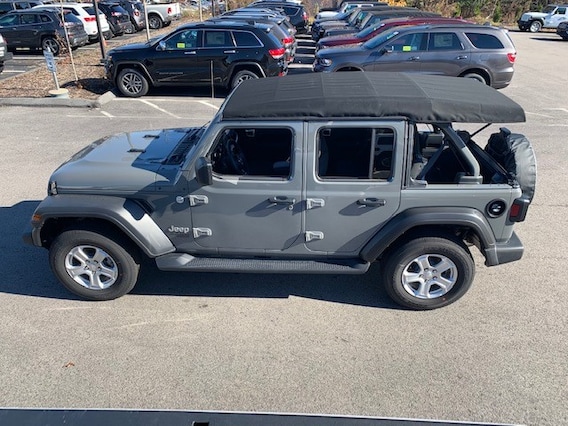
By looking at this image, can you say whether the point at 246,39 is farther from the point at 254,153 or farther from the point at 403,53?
the point at 254,153

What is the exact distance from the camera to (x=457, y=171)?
14.1ft

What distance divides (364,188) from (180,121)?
6876 millimetres

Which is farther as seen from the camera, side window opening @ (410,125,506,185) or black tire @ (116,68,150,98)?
black tire @ (116,68,150,98)

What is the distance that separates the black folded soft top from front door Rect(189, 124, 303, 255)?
16cm

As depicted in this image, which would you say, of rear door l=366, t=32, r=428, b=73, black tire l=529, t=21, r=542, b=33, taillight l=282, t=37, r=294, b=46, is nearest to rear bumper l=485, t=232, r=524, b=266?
rear door l=366, t=32, r=428, b=73

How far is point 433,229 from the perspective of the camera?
12.9 ft

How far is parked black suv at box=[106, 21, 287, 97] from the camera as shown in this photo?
1114 centimetres

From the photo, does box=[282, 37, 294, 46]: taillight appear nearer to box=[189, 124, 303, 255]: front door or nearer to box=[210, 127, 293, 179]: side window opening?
box=[210, 127, 293, 179]: side window opening

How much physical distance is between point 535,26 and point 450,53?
69.4ft

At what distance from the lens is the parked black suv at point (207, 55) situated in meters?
11.1

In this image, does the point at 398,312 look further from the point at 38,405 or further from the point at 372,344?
the point at 38,405

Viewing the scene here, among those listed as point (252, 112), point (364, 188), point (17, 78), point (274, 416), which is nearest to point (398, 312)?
point (364, 188)

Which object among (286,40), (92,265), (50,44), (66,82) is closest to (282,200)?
(92,265)

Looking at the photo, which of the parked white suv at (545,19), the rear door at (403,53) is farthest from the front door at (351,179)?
the parked white suv at (545,19)
